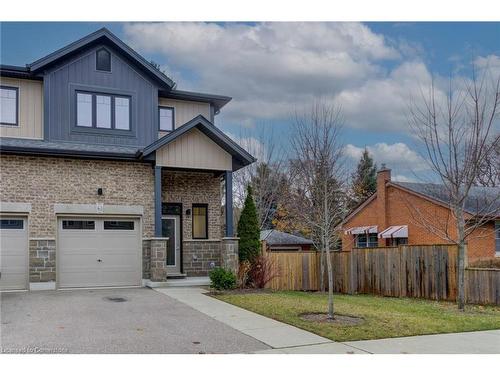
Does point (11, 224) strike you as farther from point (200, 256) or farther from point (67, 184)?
point (200, 256)

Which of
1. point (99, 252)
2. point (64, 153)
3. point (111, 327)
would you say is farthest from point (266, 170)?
point (111, 327)

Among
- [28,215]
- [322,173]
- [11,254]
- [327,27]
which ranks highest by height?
[327,27]

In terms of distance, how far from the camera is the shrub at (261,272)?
645 inches

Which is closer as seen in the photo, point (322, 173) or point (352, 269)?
point (322, 173)

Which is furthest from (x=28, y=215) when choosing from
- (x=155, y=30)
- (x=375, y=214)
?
(x=375, y=214)

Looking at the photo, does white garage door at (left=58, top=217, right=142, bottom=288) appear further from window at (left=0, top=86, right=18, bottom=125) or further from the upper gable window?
the upper gable window

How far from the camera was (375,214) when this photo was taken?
98.0 feet

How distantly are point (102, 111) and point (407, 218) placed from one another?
1686cm

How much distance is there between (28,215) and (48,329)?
6877 millimetres

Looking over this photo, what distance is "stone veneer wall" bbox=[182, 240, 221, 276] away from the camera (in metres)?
17.8

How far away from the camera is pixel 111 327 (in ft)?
31.3

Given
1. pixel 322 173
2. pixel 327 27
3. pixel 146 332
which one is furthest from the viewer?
pixel 322 173

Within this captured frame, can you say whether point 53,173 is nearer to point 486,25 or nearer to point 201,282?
point 201,282

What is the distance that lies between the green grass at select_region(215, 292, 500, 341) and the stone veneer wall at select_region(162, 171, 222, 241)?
410 cm
